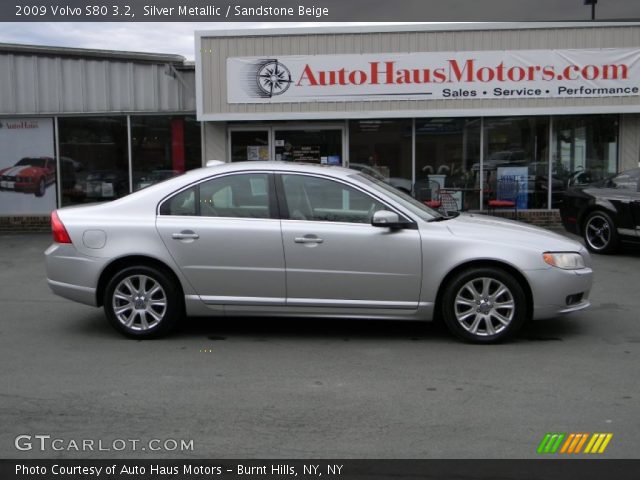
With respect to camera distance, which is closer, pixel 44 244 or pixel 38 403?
pixel 38 403

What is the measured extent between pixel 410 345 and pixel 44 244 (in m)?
9.58

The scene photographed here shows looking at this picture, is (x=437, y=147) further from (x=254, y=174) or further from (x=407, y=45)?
(x=254, y=174)

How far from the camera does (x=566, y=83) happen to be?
14039mm

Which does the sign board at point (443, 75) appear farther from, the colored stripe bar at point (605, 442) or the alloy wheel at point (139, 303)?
the colored stripe bar at point (605, 442)

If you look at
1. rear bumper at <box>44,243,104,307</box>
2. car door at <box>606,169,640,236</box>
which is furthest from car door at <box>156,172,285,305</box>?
car door at <box>606,169,640,236</box>

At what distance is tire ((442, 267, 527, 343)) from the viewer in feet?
20.3

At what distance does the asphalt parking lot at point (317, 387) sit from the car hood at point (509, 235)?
2.90ft

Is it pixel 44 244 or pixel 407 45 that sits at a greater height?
pixel 407 45

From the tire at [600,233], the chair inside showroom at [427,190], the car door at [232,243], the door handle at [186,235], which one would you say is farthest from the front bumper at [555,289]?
the chair inside showroom at [427,190]

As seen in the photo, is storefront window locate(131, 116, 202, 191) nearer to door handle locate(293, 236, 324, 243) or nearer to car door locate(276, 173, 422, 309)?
car door locate(276, 173, 422, 309)

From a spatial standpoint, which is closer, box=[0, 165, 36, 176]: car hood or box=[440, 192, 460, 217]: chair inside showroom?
box=[440, 192, 460, 217]: chair inside showroom

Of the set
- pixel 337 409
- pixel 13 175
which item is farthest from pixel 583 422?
pixel 13 175

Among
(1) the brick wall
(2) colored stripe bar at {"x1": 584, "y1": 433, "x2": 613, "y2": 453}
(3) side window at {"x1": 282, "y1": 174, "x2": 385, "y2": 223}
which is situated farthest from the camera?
(1) the brick wall

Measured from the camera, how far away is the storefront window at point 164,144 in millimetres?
15523
